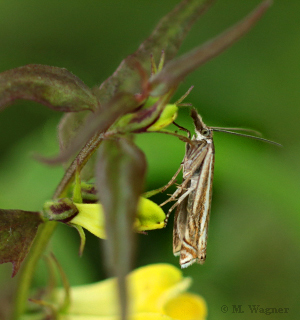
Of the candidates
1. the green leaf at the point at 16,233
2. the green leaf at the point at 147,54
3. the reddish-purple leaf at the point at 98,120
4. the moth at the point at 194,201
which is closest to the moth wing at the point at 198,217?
the moth at the point at 194,201

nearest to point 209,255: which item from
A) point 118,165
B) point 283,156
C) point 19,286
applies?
point 283,156

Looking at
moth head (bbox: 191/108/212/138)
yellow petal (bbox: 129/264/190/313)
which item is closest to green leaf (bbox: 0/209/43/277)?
yellow petal (bbox: 129/264/190/313)

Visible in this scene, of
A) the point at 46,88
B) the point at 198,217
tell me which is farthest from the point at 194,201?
the point at 46,88

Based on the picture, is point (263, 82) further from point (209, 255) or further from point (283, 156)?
point (209, 255)

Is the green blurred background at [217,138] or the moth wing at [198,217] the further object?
the green blurred background at [217,138]

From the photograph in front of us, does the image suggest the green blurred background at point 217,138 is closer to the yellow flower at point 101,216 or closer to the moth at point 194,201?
the moth at point 194,201

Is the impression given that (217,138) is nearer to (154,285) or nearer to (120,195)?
(154,285)

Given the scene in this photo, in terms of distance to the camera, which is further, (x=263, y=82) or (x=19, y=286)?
(x=263, y=82)
